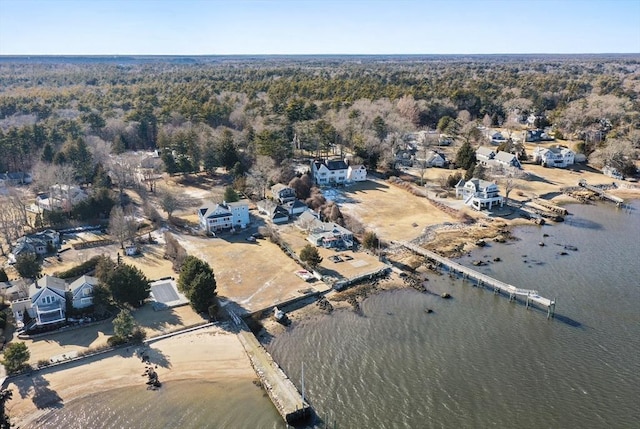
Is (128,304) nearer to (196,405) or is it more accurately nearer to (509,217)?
(196,405)

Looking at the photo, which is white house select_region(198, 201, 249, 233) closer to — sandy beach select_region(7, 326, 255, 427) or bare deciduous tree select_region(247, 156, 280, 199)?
bare deciduous tree select_region(247, 156, 280, 199)

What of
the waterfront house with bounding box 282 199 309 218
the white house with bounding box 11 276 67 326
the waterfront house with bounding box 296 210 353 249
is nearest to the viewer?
the white house with bounding box 11 276 67 326

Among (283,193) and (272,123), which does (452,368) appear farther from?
(272,123)

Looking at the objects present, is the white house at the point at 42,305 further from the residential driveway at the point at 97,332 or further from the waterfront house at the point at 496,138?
the waterfront house at the point at 496,138

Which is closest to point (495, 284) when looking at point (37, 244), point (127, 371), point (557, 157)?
point (127, 371)

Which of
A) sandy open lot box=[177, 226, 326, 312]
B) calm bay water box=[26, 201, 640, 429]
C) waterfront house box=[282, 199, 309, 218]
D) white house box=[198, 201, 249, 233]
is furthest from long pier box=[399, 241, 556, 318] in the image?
white house box=[198, 201, 249, 233]

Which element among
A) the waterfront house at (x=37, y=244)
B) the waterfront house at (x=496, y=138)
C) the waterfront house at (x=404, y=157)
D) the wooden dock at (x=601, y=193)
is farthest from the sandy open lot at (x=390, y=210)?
the waterfront house at (x=496, y=138)

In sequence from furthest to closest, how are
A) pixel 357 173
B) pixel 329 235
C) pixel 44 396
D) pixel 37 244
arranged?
pixel 357 173 → pixel 329 235 → pixel 37 244 → pixel 44 396
